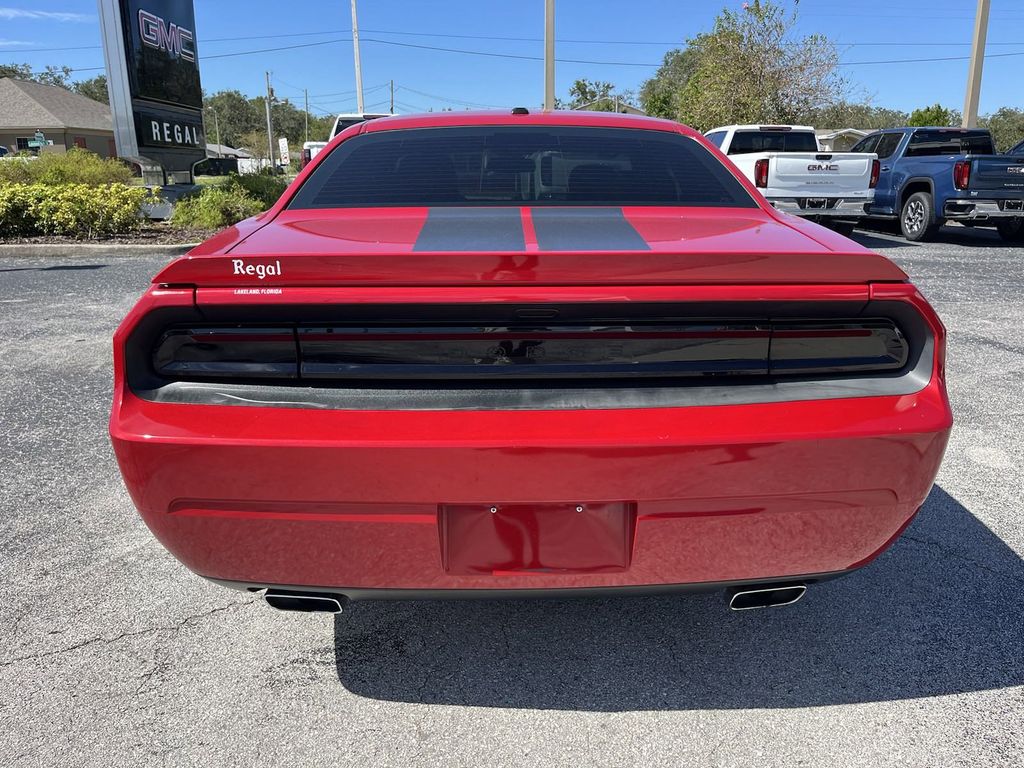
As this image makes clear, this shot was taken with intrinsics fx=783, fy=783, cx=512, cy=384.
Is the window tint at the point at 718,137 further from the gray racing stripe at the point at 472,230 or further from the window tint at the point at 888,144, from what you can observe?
the gray racing stripe at the point at 472,230

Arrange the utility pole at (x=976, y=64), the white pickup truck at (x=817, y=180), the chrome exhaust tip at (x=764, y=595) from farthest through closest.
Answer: the utility pole at (x=976, y=64) < the white pickup truck at (x=817, y=180) < the chrome exhaust tip at (x=764, y=595)

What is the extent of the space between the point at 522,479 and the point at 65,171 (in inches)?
630

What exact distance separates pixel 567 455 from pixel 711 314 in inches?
19.2

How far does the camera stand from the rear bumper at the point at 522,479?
69.8 inches

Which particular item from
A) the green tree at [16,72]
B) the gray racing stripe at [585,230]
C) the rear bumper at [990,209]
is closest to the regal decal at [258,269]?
the gray racing stripe at [585,230]

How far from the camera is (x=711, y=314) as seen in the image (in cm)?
186

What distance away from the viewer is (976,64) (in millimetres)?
19219

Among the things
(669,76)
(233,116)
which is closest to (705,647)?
(669,76)

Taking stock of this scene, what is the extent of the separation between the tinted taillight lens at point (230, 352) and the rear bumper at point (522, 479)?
0.32 ft

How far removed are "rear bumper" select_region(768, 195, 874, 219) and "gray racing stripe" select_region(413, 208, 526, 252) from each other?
33.2ft

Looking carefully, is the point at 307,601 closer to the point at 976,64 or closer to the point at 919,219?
the point at 919,219

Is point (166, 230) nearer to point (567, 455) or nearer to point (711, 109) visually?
point (567, 455)

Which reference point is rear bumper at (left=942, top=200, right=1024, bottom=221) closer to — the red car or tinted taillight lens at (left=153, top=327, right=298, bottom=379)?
the red car

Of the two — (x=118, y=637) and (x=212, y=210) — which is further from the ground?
(x=212, y=210)
